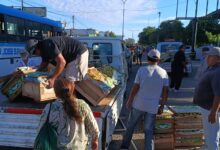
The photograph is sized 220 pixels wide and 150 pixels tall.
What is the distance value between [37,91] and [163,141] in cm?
261

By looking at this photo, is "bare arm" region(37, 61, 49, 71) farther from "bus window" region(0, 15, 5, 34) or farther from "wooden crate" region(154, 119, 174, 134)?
"bus window" region(0, 15, 5, 34)

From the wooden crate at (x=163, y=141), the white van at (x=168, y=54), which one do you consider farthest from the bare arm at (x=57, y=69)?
the white van at (x=168, y=54)

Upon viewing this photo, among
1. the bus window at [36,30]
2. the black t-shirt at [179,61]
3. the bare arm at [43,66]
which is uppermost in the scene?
the bus window at [36,30]

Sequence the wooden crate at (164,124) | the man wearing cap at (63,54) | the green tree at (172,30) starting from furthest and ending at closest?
the green tree at (172,30)
the wooden crate at (164,124)
the man wearing cap at (63,54)

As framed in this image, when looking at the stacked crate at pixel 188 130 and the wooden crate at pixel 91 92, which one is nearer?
the wooden crate at pixel 91 92

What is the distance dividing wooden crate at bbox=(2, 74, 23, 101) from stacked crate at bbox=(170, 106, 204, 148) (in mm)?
2878

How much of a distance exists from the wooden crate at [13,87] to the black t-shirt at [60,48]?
18.9 inches

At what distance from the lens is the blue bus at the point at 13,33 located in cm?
1414

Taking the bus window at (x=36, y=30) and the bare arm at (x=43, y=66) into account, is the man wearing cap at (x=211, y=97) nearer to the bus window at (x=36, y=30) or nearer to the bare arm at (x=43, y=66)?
the bare arm at (x=43, y=66)

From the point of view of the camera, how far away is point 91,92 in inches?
218

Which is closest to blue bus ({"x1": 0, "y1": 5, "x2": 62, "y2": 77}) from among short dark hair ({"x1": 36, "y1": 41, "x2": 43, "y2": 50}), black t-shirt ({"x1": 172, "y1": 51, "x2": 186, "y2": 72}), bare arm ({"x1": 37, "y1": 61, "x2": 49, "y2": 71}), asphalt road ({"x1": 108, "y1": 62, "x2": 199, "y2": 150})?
asphalt road ({"x1": 108, "y1": 62, "x2": 199, "y2": 150})

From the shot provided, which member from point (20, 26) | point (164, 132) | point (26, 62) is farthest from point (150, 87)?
point (20, 26)

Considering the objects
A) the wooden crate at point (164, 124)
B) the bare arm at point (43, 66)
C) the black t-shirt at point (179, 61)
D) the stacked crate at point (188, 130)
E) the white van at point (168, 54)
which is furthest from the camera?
the white van at point (168, 54)

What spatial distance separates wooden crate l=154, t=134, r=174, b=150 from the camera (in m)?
6.63
